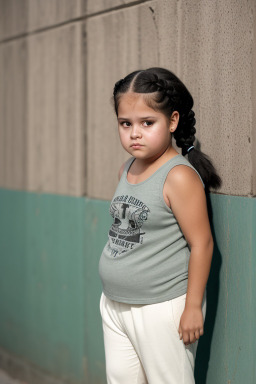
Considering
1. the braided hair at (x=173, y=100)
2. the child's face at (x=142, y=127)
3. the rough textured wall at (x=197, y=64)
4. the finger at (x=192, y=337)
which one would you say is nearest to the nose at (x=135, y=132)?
the child's face at (x=142, y=127)

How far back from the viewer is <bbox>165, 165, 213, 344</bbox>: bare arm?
2447 mm

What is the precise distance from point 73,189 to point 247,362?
1.79 m

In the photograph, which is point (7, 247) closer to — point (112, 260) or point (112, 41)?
point (112, 41)

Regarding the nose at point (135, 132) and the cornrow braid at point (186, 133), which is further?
the cornrow braid at point (186, 133)

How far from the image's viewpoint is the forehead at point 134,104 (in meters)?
2.51

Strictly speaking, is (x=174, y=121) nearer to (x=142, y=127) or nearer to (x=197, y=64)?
(x=142, y=127)

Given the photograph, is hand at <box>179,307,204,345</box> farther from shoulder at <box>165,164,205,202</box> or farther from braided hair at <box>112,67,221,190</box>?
braided hair at <box>112,67,221,190</box>

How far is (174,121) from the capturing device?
261cm

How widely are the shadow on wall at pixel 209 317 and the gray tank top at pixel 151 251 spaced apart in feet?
1.02

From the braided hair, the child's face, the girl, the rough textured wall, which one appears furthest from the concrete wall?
the child's face

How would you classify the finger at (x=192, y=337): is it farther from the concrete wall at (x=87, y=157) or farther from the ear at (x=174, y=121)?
the ear at (x=174, y=121)

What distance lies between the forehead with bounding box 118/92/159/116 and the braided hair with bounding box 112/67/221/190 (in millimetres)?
15

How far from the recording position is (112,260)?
2.64 meters

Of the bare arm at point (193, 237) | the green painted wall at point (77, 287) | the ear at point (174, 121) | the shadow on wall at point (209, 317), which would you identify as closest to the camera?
the bare arm at point (193, 237)
